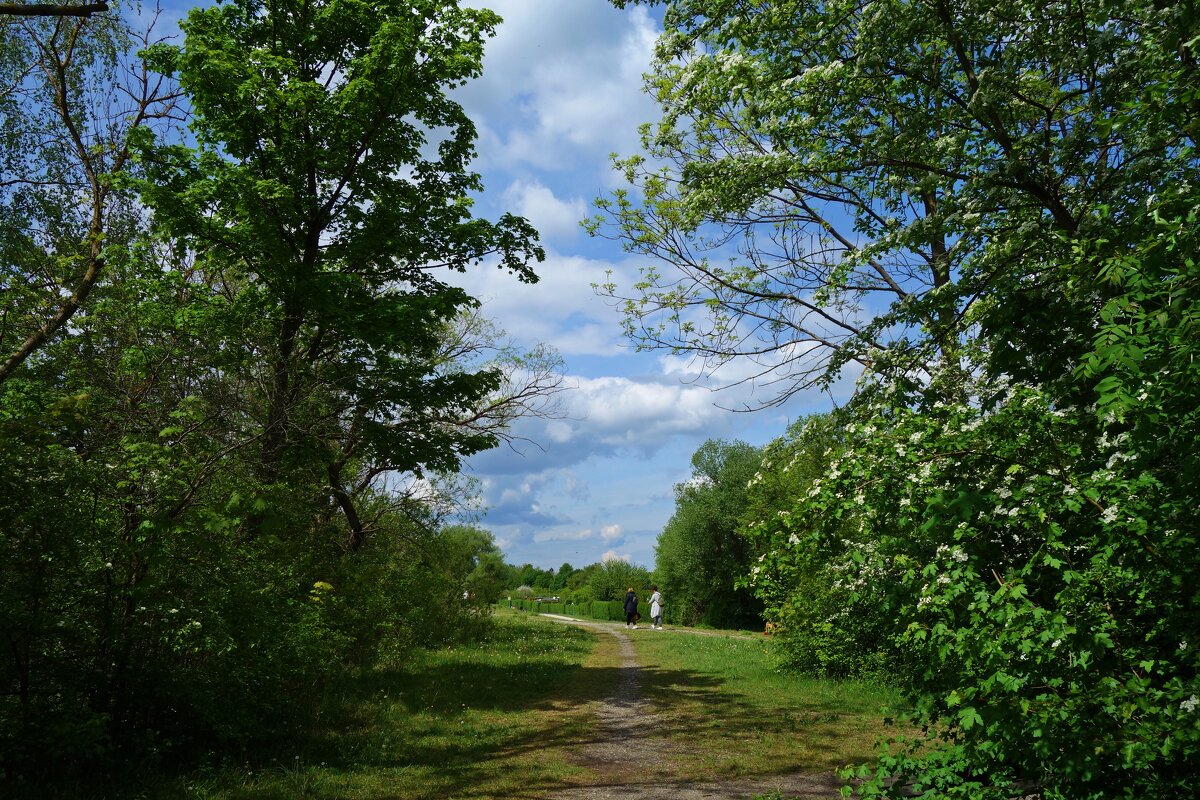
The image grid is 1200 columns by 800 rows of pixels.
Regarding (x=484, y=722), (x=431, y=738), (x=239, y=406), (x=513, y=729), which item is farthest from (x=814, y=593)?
(x=239, y=406)

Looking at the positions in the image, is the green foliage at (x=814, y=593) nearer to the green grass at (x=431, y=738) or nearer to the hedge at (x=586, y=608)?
the green grass at (x=431, y=738)

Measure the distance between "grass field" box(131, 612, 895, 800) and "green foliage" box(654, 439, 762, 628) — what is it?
2538 centimetres

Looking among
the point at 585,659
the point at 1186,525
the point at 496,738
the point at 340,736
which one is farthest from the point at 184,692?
the point at 585,659

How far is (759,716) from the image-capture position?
1134 cm

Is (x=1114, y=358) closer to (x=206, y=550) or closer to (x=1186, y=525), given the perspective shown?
(x=1186, y=525)

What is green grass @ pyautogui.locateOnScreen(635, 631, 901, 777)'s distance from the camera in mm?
8719

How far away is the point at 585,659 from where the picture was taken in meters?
19.9

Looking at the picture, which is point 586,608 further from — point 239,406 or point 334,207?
point 239,406

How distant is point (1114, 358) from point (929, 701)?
11.6 ft

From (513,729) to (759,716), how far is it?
12.9ft

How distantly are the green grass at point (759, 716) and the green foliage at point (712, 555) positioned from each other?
81.0ft

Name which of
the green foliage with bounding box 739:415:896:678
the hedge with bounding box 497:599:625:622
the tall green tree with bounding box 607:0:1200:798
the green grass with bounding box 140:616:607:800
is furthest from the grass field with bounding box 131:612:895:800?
the hedge with bounding box 497:599:625:622

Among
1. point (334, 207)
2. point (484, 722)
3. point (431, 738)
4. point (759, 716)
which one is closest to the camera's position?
point (431, 738)

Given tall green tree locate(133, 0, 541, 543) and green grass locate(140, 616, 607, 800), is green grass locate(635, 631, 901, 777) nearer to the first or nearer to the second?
green grass locate(140, 616, 607, 800)
